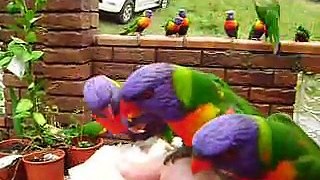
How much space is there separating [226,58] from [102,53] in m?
0.41

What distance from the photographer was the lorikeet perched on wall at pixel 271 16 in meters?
1.51

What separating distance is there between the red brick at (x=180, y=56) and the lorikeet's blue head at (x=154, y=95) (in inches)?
39.8

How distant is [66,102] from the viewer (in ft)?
5.44

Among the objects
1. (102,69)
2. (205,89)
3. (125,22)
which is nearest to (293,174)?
(205,89)

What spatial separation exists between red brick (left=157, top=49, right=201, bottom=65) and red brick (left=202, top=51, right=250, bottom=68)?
0.10 ft

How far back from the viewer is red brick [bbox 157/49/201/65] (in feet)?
5.30

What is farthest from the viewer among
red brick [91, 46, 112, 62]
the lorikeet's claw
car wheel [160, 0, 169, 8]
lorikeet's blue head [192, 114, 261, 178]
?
car wheel [160, 0, 169, 8]

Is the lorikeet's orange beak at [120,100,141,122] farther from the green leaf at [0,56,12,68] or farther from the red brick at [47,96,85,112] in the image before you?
the red brick at [47,96,85,112]

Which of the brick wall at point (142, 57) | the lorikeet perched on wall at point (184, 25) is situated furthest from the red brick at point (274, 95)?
the lorikeet perched on wall at point (184, 25)

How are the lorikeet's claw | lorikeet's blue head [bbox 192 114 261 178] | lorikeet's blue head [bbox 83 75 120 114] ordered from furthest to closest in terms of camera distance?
1. lorikeet's blue head [bbox 83 75 120 114]
2. the lorikeet's claw
3. lorikeet's blue head [bbox 192 114 261 178]

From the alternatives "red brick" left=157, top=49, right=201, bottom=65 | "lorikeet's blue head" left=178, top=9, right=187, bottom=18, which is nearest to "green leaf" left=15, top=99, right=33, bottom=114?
"red brick" left=157, top=49, right=201, bottom=65

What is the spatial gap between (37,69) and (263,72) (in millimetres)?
740

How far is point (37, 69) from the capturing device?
1655 millimetres

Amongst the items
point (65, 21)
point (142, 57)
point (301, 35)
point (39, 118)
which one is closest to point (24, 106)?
point (39, 118)
